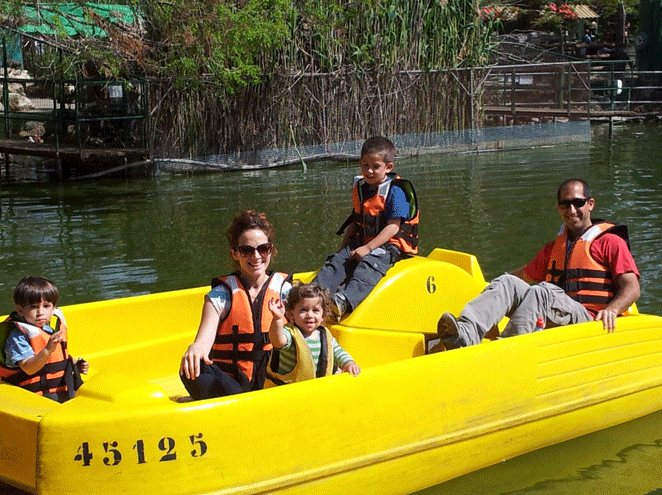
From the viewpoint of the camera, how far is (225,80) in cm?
1473

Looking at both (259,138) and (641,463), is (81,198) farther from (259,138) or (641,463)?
(641,463)

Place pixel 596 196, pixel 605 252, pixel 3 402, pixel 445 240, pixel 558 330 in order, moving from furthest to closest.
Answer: pixel 596 196, pixel 445 240, pixel 605 252, pixel 558 330, pixel 3 402

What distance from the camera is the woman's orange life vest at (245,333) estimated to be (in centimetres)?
463

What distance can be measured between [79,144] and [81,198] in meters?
1.42

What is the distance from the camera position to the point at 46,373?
4.80m

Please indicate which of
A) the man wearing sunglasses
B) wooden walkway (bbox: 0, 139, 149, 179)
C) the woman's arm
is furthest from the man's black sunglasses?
wooden walkway (bbox: 0, 139, 149, 179)

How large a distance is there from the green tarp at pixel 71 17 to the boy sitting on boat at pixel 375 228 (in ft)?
24.4

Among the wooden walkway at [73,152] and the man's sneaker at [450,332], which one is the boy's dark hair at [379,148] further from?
the wooden walkway at [73,152]

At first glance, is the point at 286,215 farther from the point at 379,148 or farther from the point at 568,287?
the point at 568,287

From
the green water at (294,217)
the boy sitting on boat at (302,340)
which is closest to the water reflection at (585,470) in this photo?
the green water at (294,217)

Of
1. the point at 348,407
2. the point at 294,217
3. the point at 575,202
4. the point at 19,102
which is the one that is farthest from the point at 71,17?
the point at 348,407

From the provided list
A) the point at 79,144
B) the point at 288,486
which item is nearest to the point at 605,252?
the point at 288,486

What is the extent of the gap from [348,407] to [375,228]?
6.47 ft

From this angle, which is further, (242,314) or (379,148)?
(379,148)
